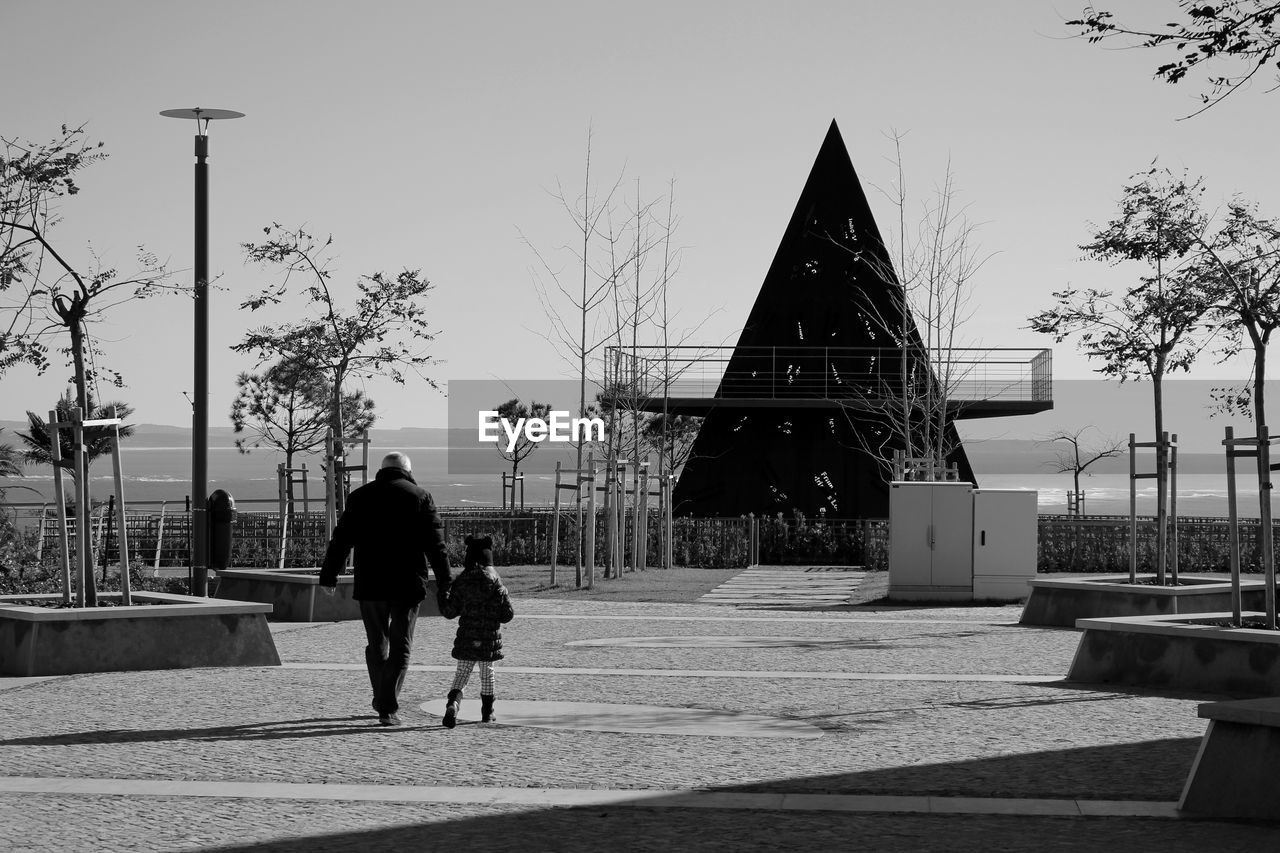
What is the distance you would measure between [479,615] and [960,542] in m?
12.9

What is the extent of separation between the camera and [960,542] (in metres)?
21.9

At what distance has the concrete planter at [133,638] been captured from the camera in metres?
12.7

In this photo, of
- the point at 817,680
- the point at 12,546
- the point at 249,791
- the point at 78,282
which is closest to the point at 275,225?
the point at 12,546

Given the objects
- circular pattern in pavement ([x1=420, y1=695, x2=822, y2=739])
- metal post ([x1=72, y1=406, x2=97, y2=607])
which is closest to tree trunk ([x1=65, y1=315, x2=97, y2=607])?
metal post ([x1=72, y1=406, x2=97, y2=607])

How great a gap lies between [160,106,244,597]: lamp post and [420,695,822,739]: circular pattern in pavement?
8.24 metres

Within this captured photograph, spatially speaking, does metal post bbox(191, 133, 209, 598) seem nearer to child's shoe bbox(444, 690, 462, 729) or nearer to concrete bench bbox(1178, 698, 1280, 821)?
child's shoe bbox(444, 690, 462, 729)

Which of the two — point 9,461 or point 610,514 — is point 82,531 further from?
point 9,461

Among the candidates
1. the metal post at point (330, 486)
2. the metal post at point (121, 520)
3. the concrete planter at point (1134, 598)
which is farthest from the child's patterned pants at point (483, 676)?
the metal post at point (330, 486)

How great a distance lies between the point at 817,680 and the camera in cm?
1260

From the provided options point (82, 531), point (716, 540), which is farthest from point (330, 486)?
point (716, 540)

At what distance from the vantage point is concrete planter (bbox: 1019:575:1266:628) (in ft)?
52.7

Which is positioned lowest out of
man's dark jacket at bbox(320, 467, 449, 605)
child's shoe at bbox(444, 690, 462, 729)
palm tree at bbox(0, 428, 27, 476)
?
child's shoe at bbox(444, 690, 462, 729)

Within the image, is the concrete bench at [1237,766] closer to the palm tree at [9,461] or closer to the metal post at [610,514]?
the metal post at [610,514]

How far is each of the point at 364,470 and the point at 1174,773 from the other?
44.6 feet
